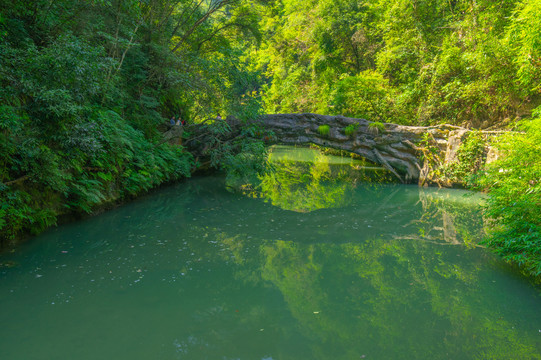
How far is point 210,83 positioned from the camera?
1218 cm

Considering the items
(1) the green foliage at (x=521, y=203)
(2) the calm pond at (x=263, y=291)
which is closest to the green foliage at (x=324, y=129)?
(2) the calm pond at (x=263, y=291)

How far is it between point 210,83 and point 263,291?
8.86 m

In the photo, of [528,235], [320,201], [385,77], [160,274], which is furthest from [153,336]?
[385,77]

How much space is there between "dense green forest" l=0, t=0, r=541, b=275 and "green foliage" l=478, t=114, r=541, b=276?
0.09 ft

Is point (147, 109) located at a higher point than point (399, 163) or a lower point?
higher

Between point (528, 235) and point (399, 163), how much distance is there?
974 cm

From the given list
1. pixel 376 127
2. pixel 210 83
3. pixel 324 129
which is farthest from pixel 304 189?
pixel 210 83

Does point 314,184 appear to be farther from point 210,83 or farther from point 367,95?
point 367,95

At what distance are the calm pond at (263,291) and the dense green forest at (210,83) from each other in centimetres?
87

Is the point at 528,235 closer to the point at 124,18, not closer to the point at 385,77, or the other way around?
the point at 124,18

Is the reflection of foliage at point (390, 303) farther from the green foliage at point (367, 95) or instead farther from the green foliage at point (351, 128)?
the green foliage at point (367, 95)

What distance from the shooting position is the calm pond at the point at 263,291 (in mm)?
3832

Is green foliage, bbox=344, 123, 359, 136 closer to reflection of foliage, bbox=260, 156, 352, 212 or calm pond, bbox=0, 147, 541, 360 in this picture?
reflection of foliage, bbox=260, 156, 352, 212

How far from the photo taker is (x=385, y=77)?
1898 cm
